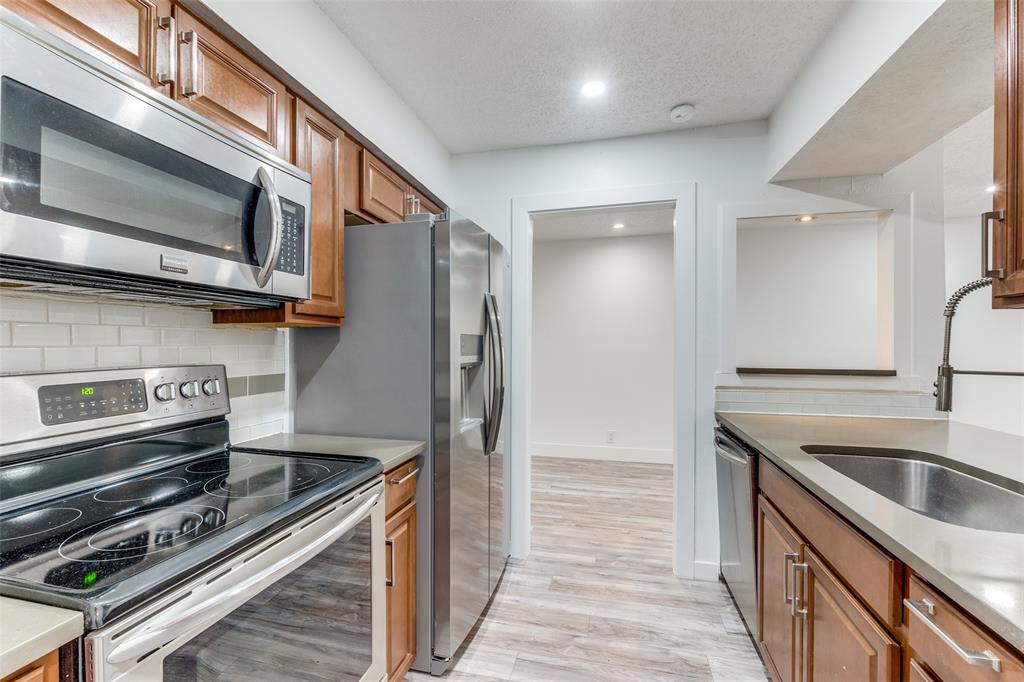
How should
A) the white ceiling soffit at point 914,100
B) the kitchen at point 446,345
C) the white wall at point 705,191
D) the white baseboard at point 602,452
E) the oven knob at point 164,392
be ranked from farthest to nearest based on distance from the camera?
1. the white baseboard at point 602,452
2. the white wall at point 705,191
3. the oven knob at point 164,392
4. the white ceiling soffit at point 914,100
5. the kitchen at point 446,345

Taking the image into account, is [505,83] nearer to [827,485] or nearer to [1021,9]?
[1021,9]

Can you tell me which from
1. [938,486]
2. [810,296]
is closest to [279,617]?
[938,486]

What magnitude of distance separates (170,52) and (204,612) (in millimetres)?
1308

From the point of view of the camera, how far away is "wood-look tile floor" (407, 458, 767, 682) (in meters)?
1.77

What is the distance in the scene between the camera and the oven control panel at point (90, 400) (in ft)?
3.48

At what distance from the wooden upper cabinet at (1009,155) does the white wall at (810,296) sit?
2.33 meters

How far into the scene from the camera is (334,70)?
1.74m

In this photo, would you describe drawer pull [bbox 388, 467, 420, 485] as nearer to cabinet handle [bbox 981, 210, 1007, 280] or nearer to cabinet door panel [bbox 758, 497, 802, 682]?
cabinet door panel [bbox 758, 497, 802, 682]

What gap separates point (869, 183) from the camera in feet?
7.54

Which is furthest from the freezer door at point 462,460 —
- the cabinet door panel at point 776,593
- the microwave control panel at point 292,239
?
the cabinet door panel at point 776,593

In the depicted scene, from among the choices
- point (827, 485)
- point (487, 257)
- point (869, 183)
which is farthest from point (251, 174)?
point (869, 183)

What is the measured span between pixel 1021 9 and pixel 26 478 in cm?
240

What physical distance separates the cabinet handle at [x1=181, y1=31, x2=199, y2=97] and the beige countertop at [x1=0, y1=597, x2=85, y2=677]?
1161 mm

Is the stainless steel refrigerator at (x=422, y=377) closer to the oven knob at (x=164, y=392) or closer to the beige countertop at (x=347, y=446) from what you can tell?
the beige countertop at (x=347, y=446)
